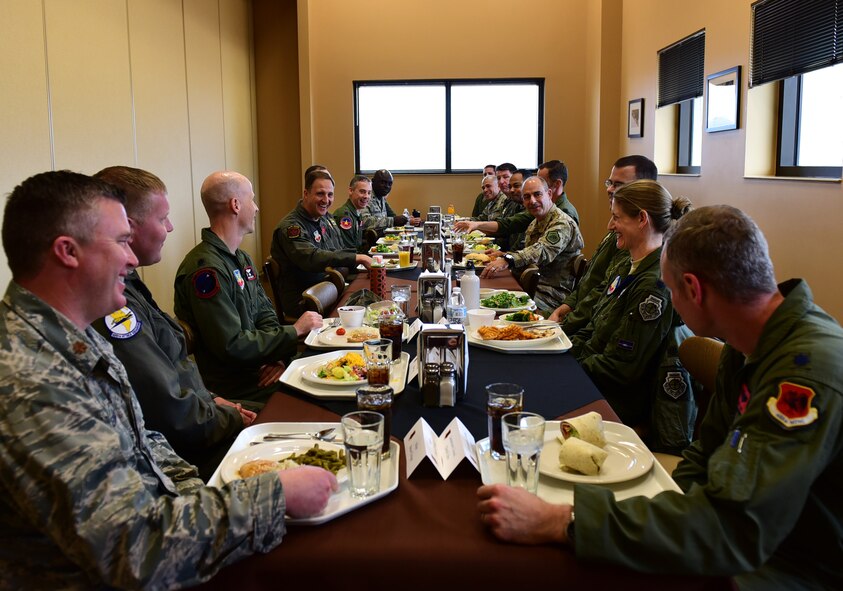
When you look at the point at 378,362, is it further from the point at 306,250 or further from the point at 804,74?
the point at 804,74

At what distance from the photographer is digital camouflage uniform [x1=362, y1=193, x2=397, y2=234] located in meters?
8.05

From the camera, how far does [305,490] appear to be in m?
1.27

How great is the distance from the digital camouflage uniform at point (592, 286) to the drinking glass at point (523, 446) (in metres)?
1.98

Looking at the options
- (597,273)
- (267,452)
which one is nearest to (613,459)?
(267,452)

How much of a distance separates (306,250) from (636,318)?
3.07 meters

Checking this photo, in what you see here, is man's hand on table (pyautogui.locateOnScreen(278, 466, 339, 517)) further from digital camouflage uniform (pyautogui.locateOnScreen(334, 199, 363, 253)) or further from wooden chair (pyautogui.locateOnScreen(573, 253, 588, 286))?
digital camouflage uniform (pyautogui.locateOnScreen(334, 199, 363, 253))

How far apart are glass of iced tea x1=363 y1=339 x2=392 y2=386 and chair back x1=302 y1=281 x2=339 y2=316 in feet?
4.70

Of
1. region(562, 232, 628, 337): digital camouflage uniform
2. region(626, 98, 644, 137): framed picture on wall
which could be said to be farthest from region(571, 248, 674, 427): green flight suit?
region(626, 98, 644, 137): framed picture on wall

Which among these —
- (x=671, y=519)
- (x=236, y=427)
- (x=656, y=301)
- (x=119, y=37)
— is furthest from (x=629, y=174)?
(x=119, y=37)

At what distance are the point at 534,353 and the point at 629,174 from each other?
2008 mm

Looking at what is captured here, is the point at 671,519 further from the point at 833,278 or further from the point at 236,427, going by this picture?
the point at 833,278

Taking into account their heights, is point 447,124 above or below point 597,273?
above

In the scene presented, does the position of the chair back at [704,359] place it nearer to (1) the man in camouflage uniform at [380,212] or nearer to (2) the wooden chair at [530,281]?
(2) the wooden chair at [530,281]

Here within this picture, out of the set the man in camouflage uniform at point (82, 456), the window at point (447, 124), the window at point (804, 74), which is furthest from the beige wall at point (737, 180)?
the man in camouflage uniform at point (82, 456)
